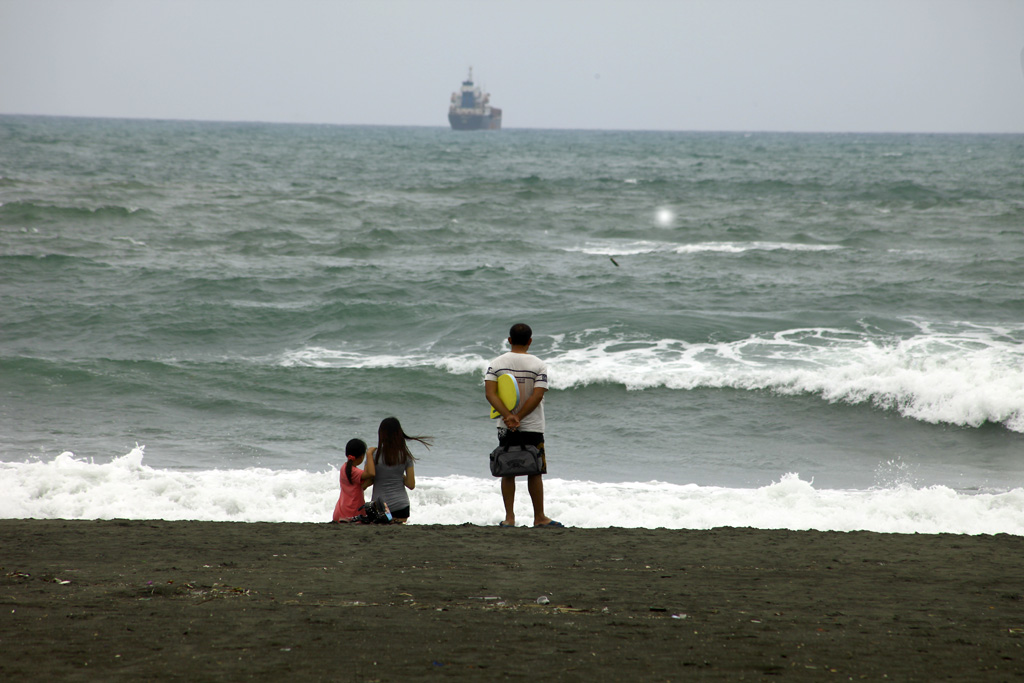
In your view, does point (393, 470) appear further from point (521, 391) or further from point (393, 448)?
point (521, 391)

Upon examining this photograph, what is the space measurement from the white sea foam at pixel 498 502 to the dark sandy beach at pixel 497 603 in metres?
1.22

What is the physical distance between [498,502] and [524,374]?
1.98 meters

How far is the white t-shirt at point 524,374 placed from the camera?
5699 mm

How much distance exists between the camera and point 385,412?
1126 centimetres

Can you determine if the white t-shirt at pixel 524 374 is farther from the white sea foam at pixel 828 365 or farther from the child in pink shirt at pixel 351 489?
the white sea foam at pixel 828 365

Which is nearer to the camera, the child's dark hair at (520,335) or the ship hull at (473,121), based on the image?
the child's dark hair at (520,335)

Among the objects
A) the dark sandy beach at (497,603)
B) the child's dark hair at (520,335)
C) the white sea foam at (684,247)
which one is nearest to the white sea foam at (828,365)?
the dark sandy beach at (497,603)

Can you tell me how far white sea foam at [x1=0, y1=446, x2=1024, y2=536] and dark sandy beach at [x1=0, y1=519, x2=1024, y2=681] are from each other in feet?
4.00

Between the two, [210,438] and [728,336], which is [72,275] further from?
[728,336]

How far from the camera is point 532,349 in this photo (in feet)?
45.2

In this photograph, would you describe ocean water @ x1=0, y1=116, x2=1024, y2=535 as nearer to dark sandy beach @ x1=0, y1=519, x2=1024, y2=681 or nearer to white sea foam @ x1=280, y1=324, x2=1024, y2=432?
white sea foam @ x1=280, y1=324, x2=1024, y2=432

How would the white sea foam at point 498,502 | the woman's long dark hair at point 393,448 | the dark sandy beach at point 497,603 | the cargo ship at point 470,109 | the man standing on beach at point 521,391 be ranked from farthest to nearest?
1. the cargo ship at point 470,109
2. the white sea foam at point 498,502
3. the woman's long dark hair at point 393,448
4. the man standing on beach at point 521,391
5. the dark sandy beach at point 497,603

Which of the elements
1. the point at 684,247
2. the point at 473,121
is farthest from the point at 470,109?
the point at 684,247

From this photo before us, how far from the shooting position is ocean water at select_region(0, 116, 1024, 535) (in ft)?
25.2
